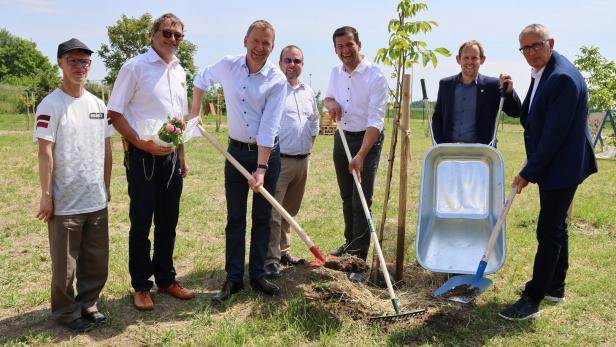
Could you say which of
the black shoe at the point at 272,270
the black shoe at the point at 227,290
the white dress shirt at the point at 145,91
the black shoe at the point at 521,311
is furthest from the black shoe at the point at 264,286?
the black shoe at the point at 521,311


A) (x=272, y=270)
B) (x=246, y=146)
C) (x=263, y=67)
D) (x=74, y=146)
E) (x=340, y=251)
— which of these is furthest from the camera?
(x=340, y=251)

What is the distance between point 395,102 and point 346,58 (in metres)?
0.59

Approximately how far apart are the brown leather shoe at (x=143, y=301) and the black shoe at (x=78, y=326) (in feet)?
1.33

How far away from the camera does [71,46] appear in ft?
10.2

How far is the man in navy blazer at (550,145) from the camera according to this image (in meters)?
3.35

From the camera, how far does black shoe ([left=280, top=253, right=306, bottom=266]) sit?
4.77 meters

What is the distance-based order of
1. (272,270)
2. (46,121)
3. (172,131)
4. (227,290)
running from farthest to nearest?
(272,270), (227,290), (172,131), (46,121)

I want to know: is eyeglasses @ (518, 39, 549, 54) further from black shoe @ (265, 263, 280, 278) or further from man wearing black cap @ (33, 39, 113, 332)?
man wearing black cap @ (33, 39, 113, 332)

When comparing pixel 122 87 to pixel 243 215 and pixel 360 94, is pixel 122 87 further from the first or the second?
pixel 360 94

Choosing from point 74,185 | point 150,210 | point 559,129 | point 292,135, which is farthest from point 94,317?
point 559,129

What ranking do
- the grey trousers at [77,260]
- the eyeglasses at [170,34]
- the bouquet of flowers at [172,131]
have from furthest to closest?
1. the eyeglasses at [170,34]
2. the bouquet of flowers at [172,131]
3. the grey trousers at [77,260]

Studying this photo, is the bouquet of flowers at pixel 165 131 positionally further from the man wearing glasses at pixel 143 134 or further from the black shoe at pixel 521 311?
the black shoe at pixel 521 311

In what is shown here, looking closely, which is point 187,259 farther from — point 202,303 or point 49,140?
point 49,140

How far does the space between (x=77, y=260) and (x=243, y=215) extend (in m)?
1.20
